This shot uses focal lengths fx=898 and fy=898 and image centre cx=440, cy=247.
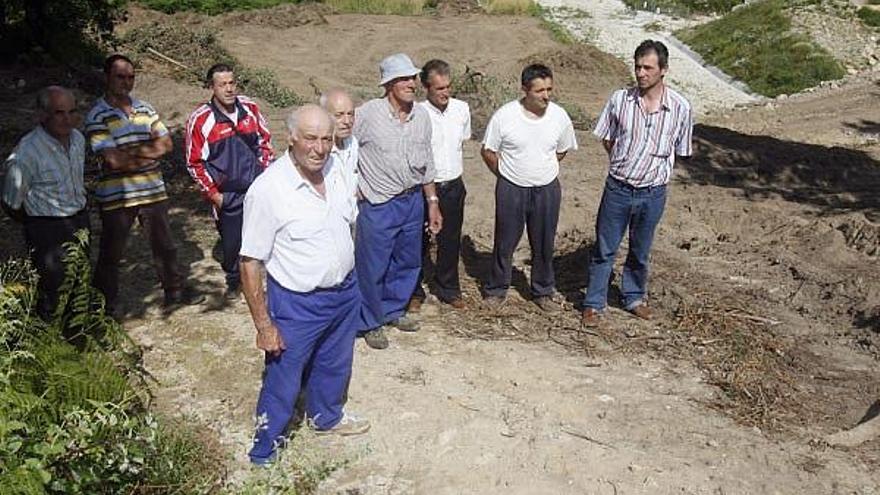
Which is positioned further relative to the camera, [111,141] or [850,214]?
[850,214]

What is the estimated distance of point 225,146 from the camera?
5.56 metres

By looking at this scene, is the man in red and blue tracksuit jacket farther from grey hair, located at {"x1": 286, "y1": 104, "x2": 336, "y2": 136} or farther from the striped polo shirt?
grey hair, located at {"x1": 286, "y1": 104, "x2": 336, "y2": 136}

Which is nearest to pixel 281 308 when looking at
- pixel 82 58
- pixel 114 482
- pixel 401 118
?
pixel 114 482

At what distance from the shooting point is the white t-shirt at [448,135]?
18.7 ft

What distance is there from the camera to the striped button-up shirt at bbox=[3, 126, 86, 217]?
4.84 meters

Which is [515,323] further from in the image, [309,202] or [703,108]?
[703,108]

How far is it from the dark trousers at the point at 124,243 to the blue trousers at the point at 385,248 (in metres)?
1.35

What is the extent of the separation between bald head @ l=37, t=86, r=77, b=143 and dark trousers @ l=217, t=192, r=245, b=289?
1097mm

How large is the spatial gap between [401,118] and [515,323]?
1643 millimetres

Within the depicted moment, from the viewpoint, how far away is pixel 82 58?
13.9 m

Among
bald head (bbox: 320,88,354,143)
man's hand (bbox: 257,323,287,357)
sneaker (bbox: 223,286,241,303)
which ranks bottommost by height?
sneaker (bbox: 223,286,241,303)

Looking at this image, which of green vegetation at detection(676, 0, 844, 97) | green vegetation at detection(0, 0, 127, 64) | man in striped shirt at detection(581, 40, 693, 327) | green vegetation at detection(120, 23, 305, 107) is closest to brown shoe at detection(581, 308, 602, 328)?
man in striped shirt at detection(581, 40, 693, 327)

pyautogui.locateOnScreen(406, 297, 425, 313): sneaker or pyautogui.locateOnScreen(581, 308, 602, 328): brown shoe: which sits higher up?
pyautogui.locateOnScreen(581, 308, 602, 328): brown shoe

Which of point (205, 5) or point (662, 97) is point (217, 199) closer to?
point (662, 97)
